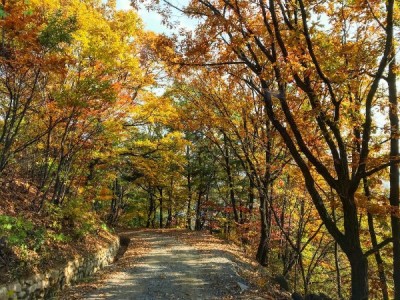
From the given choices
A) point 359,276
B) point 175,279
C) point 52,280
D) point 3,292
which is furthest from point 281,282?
point 3,292

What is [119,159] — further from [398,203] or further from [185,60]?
[398,203]

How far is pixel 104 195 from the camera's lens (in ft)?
65.5

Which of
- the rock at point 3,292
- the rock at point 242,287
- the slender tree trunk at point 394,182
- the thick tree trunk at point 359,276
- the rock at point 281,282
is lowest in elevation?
the rock at point 281,282

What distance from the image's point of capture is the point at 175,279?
33.9 feet

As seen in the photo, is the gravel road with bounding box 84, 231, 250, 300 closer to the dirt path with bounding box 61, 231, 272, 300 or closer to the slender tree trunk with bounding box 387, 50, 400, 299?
the dirt path with bounding box 61, 231, 272, 300

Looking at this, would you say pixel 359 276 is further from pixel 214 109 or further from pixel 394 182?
pixel 214 109

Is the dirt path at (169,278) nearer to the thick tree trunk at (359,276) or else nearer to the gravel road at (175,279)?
the gravel road at (175,279)

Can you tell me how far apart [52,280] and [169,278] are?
345 cm

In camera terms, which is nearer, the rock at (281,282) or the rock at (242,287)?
the rock at (242,287)

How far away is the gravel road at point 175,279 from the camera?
8891 mm

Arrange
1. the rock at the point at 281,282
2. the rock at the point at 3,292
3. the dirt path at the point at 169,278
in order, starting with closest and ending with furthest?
1. the rock at the point at 3,292
2. the dirt path at the point at 169,278
3. the rock at the point at 281,282

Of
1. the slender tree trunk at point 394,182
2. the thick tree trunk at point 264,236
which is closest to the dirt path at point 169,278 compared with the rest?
the thick tree trunk at point 264,236

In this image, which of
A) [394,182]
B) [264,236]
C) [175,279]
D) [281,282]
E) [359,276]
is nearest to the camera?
[359,276]

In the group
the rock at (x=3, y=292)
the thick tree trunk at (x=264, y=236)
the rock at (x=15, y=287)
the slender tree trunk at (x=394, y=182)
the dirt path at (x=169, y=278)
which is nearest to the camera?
the rock at (x=3, y=292)
